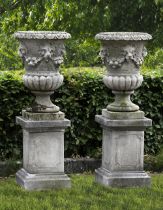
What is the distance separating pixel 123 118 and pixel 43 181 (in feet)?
4.12

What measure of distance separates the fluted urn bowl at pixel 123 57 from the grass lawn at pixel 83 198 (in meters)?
1.23

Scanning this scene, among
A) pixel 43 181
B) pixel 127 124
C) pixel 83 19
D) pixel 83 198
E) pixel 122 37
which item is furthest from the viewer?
pixel 83 19

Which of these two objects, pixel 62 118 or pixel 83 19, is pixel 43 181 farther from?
pixel 83 19

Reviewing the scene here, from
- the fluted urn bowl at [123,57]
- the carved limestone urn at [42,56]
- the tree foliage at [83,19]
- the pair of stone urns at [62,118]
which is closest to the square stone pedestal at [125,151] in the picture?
the pair of stone urns at [62,118]

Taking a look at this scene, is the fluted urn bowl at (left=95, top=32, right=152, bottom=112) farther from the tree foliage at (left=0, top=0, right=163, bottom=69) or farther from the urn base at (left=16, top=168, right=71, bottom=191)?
the tree foliage at (left=0, top=0, right=163, bottom=69)

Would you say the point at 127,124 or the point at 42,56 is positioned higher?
the point at 42,56

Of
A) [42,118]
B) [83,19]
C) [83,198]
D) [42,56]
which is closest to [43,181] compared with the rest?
[83,198]

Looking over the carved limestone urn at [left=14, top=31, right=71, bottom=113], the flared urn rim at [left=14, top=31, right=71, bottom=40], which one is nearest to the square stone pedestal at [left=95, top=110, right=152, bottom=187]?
the carved limestone urn at [left=14, top=31, right=71, bottom=113]

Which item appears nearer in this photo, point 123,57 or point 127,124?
point 123,57

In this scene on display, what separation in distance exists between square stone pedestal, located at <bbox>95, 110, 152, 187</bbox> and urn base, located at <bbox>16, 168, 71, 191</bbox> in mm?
560

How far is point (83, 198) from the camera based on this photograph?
27.7 feet

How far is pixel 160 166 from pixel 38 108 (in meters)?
2.45

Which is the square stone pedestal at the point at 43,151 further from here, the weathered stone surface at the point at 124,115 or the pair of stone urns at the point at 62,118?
the weathered stone surface at the point at 124,115

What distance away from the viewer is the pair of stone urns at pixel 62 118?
872 cm
